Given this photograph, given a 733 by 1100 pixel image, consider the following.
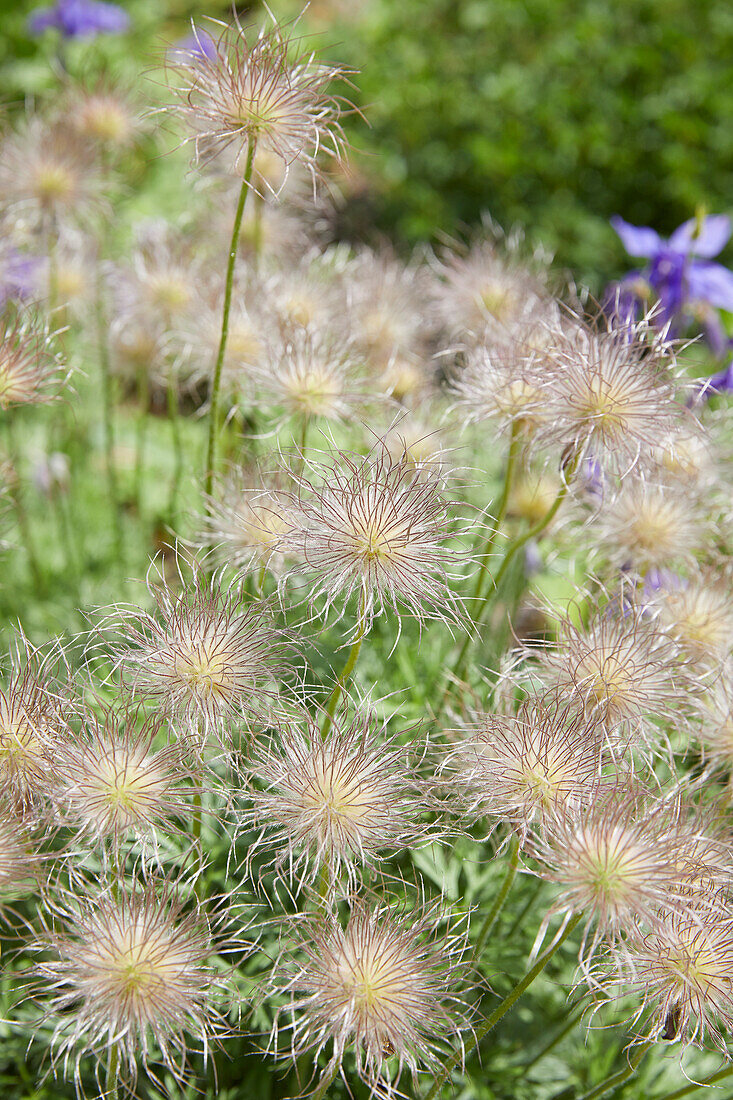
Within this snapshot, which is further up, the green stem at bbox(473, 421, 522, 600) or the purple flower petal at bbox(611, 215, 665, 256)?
the purple flower petal at bbox(611, 215, 665, 256)

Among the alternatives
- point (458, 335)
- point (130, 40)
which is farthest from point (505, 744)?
point (130, 40)

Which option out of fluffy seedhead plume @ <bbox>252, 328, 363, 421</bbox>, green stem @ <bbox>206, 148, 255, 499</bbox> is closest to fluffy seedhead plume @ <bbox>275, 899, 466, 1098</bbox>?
green stem @ <bbox>206, 148, 255, 499</bbox>

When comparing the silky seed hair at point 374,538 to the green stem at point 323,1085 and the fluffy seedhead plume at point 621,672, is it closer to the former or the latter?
the fluffy seedhead plume at point 621,672

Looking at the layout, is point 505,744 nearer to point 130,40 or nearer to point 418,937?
point 418,937

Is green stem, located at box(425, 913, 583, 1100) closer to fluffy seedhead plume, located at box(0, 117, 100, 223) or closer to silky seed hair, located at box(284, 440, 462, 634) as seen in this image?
silky seed hair, located at box(284, 440, 462, 634)

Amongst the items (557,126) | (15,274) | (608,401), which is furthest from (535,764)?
(557,126)

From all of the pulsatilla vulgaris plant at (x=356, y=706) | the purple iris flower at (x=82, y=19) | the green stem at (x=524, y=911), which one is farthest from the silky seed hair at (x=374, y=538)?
the purple iris flower at (x=82, y=19)
